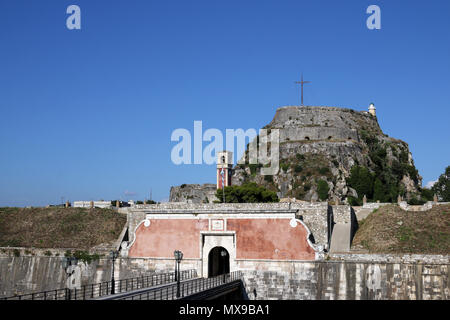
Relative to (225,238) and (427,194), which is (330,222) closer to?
(225,238)

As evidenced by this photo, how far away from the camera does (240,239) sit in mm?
35156

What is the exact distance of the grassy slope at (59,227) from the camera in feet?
151

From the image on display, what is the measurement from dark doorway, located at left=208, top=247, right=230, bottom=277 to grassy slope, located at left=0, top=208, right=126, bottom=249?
38.0 feet

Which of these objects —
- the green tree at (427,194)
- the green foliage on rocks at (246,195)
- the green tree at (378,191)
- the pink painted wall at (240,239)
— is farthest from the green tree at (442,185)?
the pink painted wall at (240,239)

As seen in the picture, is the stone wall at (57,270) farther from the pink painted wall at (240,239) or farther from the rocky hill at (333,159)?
the rocky hill at (333,159)

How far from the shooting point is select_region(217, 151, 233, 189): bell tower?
6360 centimetres

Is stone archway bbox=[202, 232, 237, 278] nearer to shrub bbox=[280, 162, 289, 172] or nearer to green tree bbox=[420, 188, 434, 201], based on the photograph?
shrub bbox=[280, 162, 289, 172]

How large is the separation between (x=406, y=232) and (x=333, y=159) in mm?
35061

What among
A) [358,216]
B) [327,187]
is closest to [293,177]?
[327,187]

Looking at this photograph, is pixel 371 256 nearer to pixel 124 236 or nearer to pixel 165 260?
pixel 165 260

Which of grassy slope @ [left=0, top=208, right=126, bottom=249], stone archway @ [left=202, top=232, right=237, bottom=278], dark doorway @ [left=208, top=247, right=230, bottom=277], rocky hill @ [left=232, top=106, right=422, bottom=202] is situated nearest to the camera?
stone archway @ [left=202, top=232, right=237, bottom=278]

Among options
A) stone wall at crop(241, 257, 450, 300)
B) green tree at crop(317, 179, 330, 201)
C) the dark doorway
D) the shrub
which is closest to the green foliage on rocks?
green tree at crop(317, 179, 330, 201)

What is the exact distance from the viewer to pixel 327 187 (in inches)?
2685

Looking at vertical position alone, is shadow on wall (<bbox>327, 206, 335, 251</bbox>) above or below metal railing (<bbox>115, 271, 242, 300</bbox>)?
above
